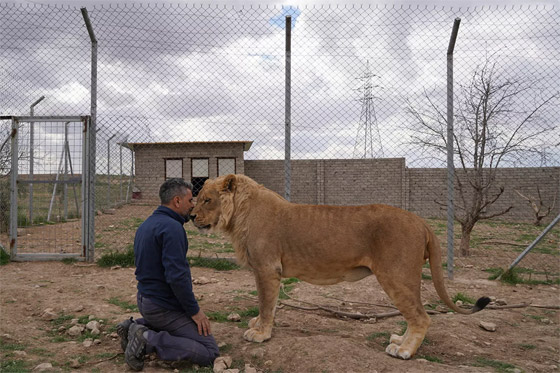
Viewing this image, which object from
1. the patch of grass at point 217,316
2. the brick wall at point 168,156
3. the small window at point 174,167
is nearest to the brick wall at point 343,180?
the brick wall at point 168,156

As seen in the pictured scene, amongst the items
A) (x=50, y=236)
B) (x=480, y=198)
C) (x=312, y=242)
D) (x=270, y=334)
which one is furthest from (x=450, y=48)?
(x=50, y=236)

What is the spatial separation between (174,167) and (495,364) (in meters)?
22.0

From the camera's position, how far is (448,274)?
7230 mm

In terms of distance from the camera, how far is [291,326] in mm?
5109

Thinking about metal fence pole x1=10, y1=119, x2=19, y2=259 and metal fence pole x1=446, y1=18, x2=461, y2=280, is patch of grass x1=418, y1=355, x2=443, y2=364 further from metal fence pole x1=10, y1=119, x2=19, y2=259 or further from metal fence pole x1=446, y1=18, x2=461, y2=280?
metal fence pole x1=10, y1=119, x2=19, y2=259

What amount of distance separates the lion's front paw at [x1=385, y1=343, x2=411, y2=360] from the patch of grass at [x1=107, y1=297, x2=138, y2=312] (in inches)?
119

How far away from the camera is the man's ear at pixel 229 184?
192 inches

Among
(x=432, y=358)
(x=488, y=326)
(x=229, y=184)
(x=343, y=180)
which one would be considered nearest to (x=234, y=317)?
(x=229, y=184)

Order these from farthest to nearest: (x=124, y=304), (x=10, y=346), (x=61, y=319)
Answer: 1. (x=124, y=304)
2. (x=61, y=319)
3. (x=10, y=346)

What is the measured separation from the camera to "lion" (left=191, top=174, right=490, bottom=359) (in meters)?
4.23

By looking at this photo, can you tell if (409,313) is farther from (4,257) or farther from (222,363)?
(4,257)

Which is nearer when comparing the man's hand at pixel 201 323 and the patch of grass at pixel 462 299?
the man's hand at pixel 201 323

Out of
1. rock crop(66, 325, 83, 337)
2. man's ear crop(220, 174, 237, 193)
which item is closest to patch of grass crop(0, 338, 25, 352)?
rock crop(66, 325, 83, 337)

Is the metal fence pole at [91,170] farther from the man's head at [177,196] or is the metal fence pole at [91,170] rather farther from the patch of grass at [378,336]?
the patch of grass at [378,336]
